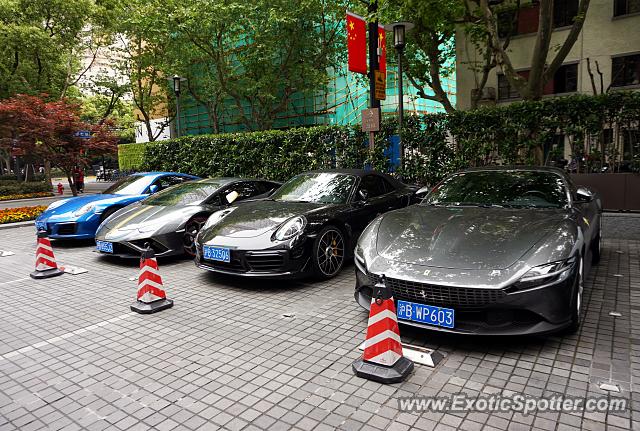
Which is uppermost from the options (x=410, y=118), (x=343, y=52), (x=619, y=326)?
(x=343, y=52)

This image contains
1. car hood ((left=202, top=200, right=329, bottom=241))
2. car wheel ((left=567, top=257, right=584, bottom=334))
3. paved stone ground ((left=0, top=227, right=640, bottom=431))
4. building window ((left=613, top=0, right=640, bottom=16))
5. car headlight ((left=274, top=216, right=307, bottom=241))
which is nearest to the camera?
paved stone ground ((left=0, top=227, right=640, bottom=431))

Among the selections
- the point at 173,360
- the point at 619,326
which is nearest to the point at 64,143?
the point at 173,360

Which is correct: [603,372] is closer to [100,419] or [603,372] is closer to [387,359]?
[387,359]

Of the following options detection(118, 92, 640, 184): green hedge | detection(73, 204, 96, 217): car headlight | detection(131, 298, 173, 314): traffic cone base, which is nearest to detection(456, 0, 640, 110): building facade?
detection(118, 92, 640, 184): green hedge

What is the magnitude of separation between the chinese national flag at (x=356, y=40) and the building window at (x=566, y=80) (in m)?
11.1

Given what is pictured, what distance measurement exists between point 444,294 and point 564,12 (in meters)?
18.3

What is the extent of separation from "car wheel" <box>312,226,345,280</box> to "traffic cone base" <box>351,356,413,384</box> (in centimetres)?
234

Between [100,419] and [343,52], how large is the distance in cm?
1881

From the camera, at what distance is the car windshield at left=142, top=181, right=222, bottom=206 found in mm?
7348

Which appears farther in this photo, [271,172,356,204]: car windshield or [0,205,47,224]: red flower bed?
[0,205,47,224]: red flower bed

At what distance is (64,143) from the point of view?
13211mm

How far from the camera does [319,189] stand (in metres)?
6.48

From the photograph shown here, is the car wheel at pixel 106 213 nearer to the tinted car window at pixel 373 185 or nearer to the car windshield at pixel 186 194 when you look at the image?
the car windshield at pixel 186 194

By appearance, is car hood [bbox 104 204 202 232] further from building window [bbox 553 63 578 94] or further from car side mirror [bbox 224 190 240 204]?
building window [bbox 553 63 578 94]
